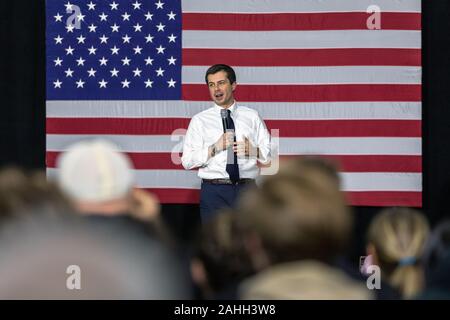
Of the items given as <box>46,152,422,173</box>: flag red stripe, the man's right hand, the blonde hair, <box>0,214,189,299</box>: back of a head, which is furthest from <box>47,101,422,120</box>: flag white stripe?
<box>0,214,189,299</box>: back of a head

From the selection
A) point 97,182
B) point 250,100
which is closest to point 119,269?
point 97,182

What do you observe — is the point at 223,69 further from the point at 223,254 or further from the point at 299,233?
the point at 299,233

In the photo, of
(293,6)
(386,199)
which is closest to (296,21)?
(293,6)

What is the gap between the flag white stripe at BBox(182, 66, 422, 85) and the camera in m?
6.34

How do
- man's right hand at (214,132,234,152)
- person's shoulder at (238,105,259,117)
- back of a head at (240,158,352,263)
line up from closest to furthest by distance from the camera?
back of a head at (240,158,352,263)
man's right hand at (214,132,234,152)
person's shoulder at (238,105,259,117)

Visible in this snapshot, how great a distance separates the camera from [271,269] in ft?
6.44

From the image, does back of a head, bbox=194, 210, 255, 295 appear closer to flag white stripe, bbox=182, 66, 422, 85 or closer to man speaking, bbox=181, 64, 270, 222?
man speaking, bbox=181, 64, 270, 222

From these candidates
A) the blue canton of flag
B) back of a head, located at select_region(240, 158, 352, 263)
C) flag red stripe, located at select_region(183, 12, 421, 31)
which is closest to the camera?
back of a head, located at select_region(240, 158, 352, 263)

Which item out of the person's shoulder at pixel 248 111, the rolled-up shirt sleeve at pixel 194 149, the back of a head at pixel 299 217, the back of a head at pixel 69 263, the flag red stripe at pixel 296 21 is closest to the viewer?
the back of a head at pixel 299 217

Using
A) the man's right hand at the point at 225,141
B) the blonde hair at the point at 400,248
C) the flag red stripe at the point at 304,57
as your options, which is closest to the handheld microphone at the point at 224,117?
the man's right hand at the point at 225,141

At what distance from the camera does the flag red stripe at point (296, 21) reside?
6328 millimetres

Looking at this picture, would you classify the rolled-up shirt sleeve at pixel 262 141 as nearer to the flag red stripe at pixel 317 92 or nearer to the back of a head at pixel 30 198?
the flag red stripe at pixel 317 92

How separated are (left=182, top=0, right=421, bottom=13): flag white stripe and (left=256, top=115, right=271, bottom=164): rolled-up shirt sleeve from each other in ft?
2.97

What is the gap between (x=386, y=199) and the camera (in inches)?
252
